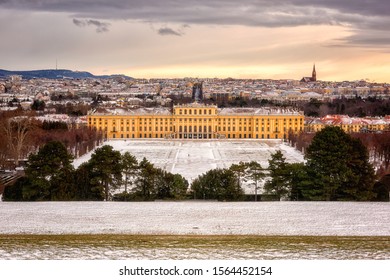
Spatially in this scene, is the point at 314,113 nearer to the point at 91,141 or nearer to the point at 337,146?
the point at 91,141

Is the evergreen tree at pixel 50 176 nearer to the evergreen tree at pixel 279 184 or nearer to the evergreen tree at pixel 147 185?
the evergreen tree at pixel 147 185

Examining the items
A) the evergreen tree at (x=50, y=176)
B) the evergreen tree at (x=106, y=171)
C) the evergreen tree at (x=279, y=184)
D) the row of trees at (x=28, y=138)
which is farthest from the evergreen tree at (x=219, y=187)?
the row of trees at (x=28, y=138)

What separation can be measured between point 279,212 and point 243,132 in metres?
40.7

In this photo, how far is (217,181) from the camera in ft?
58.3

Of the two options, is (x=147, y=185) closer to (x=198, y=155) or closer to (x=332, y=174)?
(x=332, y=174)

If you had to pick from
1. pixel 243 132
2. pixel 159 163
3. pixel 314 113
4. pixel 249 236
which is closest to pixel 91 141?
pixel 159 163

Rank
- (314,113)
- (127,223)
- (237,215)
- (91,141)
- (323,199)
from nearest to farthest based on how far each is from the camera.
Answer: (127,223)
(237,215)
(323,199)
(91,141)
(314,113)

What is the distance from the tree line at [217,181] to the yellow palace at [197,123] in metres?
35.7

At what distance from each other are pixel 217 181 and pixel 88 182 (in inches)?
129

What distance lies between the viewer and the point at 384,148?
2961 cm

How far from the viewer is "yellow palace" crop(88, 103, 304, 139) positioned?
54312mm

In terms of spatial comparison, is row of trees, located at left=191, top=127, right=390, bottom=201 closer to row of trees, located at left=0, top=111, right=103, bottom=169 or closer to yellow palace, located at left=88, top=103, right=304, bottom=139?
row of trees, located at left=0, top=111, right=103, bottom=169

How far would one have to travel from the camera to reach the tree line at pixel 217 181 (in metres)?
17.2

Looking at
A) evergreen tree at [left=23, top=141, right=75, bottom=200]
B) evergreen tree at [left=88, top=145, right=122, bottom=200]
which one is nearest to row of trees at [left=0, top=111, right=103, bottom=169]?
evergreen tree at [left=23, top=141, right=75, bottom=200]
